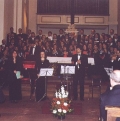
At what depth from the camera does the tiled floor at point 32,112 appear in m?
6.95

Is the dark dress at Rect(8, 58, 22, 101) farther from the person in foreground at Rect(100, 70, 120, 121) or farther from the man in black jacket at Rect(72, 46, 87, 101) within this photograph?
the person in foreground at Rect(100, 70, 120, 121)

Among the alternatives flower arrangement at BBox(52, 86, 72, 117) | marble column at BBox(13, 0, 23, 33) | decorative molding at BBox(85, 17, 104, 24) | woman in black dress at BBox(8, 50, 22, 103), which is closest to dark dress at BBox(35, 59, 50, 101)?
woman in black dress at BBox(8, 50, 22, 103)

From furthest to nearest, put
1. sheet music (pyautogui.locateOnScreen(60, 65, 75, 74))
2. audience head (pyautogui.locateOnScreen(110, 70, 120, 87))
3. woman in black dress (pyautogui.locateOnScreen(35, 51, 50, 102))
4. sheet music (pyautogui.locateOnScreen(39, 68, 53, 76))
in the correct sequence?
1. woman in black dress (pyautogui.locateOnScreen(35, 51, 50, 102))
2. sheet music (pyautogui.locateOnScreen(60, 65, 75, 74))
3. sheet music (pyautogui.locateOnScreen(39, 68, 53, 76))
4. audience head (pyautogui.locateOnScreen(110, 70, 120, 87))

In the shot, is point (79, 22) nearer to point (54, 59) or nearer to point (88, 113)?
point (54, 59)

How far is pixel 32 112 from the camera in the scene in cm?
759

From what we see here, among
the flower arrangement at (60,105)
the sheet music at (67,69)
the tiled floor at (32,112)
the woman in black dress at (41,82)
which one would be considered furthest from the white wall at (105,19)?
the flower arrangement at (60,105)

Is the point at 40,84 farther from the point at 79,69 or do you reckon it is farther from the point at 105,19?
the point at 105,19

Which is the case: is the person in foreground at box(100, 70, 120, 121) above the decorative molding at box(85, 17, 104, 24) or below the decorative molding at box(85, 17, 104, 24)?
below

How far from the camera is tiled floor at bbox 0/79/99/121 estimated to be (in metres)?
6.95

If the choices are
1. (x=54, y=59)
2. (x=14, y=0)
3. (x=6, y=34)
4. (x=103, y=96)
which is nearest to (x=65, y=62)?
(x=54, y=59)

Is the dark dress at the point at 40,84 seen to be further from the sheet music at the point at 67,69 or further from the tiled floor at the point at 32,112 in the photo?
the sheet music at the point at 67,69

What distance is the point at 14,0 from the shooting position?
15766mm

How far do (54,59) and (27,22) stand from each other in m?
8.00

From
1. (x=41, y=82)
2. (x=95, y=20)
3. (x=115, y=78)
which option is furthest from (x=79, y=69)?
(x=95, y=20)
